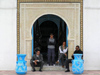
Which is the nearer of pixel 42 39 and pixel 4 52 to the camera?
pixel 4 52

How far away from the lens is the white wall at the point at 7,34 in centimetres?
1093

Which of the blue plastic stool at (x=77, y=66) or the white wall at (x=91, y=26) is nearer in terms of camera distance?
the blue plastic stool at (x=77, y=66)

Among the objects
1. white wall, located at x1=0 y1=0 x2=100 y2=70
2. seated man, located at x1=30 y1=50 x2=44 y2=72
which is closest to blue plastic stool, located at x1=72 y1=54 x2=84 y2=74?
white wall, located at x1=0 y1=0 x2=100 y2=70

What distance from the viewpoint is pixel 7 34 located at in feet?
35.9

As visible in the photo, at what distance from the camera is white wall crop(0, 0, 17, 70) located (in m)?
10.9

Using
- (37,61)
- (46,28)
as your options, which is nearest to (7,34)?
(37,61)

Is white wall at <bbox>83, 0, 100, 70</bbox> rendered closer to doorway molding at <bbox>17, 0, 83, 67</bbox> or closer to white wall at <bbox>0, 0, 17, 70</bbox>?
doorway molding at <bbox>17, 0, 83, 67</bbox>

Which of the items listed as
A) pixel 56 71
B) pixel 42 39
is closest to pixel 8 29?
pixel 56 71

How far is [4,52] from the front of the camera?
431 inches

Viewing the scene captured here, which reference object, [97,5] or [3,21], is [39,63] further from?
[97,5]

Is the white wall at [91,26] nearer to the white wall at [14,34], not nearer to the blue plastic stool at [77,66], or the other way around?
the white wall at [14,34]

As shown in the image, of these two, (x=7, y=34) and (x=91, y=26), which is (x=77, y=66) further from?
(x=7, y=34)

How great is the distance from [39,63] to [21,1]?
111 inches

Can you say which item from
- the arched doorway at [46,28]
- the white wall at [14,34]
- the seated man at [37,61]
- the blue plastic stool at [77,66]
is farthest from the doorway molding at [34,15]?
the arched doorway at [46,28]
